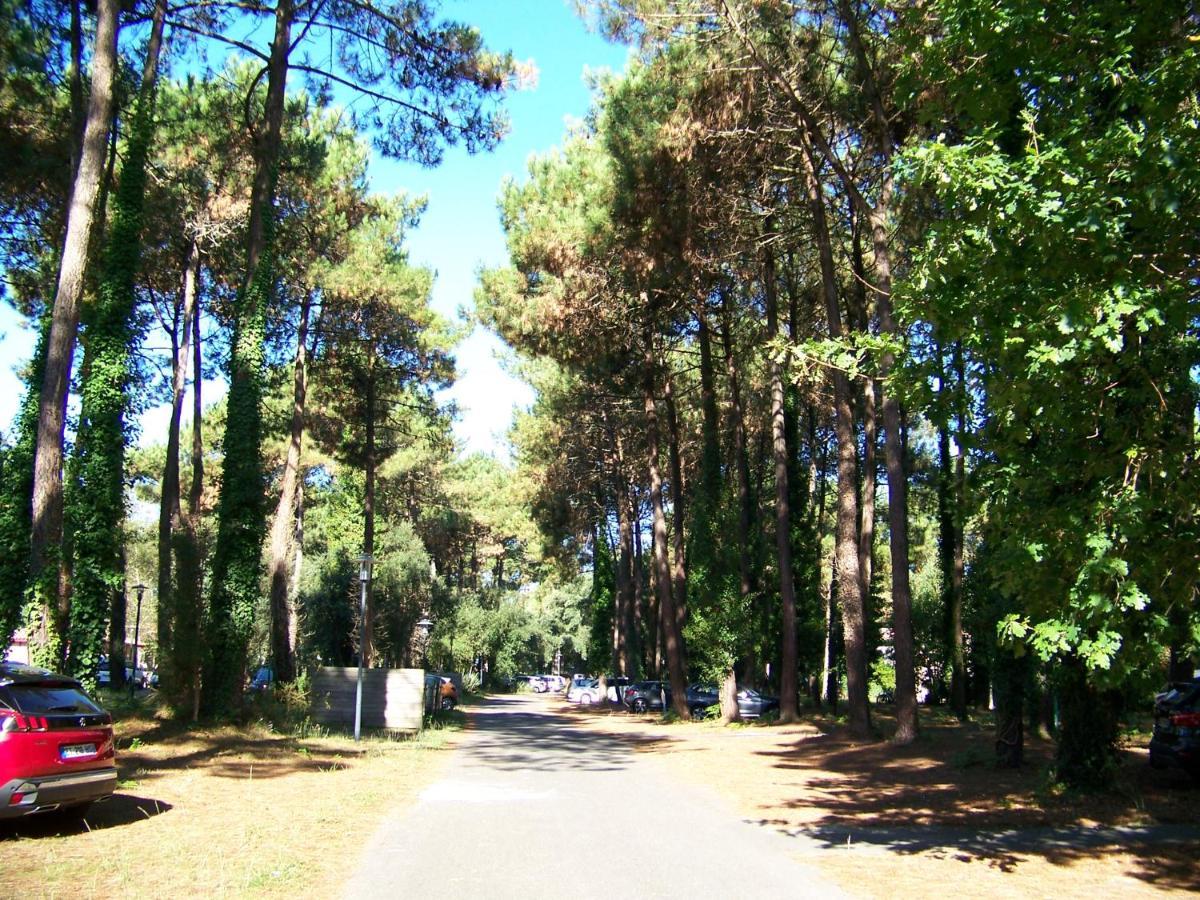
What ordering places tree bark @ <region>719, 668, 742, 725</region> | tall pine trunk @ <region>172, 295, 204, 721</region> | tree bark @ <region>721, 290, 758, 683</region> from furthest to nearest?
1. tree bark @ <region>721, 290, 758, 683</region>
2. tree bark @ <region>719, 668, 742, 725</region>
3. tall pine trunk @ <region>172, 295, 204, 721</region>

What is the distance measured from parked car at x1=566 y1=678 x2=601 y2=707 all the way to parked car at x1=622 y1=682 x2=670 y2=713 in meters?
6.69

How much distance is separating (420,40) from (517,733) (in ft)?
54.5

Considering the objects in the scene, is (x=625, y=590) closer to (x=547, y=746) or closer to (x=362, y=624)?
(x=547, y=746)

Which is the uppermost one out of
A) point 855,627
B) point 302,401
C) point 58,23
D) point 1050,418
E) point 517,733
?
point 58,23

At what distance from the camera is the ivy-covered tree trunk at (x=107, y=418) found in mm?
14266

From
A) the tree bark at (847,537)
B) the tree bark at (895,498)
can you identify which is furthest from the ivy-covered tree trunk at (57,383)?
the tree bark at (847,537)

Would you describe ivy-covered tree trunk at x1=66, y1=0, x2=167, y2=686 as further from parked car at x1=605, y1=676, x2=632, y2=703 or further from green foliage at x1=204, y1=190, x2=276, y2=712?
parked car at x1=605, y1=676, x2=632, y2=703

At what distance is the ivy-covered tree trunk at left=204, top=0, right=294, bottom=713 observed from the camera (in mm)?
17516

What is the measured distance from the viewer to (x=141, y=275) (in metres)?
24.6

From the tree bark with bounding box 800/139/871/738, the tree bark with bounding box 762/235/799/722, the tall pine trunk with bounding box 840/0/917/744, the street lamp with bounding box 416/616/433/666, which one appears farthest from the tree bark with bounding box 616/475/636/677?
the tall pine trunk with bounding box 840/0/917/744

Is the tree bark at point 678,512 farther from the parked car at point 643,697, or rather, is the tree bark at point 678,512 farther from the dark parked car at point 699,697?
the parked car at point 643,697

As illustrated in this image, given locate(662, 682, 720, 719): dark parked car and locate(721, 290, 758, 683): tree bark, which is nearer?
locate(721, 290, 758, 683): tree bark

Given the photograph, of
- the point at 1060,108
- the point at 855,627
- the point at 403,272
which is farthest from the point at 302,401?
the point at 1060,108

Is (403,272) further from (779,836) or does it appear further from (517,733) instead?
(779,836)
